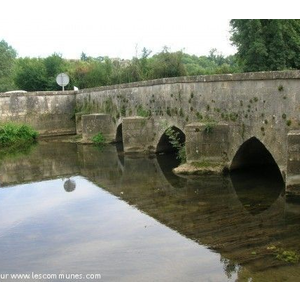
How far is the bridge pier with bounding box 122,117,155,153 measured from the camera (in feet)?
55.3

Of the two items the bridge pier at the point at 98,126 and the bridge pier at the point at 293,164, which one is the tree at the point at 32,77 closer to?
the bridge pier at the point at 98,126

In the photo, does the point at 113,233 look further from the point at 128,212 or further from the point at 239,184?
the point at 239,184

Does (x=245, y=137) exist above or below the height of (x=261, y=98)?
below

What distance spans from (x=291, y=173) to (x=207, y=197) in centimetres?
201

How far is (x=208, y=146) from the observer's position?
12.4 m

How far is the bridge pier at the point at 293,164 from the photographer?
9.27 m

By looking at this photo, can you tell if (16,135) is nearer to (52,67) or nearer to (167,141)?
(167,141)

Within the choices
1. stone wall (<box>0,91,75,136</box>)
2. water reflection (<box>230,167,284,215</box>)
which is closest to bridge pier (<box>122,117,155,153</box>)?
water reflection (<box>230,167,284,215</box>)

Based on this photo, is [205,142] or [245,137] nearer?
[245,137]

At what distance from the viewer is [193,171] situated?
12.5m

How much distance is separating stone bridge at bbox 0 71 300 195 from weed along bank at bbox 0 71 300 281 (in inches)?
1.3

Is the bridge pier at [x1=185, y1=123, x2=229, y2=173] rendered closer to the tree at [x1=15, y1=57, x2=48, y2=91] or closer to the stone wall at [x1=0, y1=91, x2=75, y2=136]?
the stone wall at [x1=0, y1=91, x2=75, y2=136]

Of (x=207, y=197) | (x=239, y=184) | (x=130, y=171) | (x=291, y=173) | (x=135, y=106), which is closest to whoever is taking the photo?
(x=291, y=173)

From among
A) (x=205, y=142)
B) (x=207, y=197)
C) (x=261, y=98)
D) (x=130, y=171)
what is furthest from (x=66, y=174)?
(x=261, y=98)
